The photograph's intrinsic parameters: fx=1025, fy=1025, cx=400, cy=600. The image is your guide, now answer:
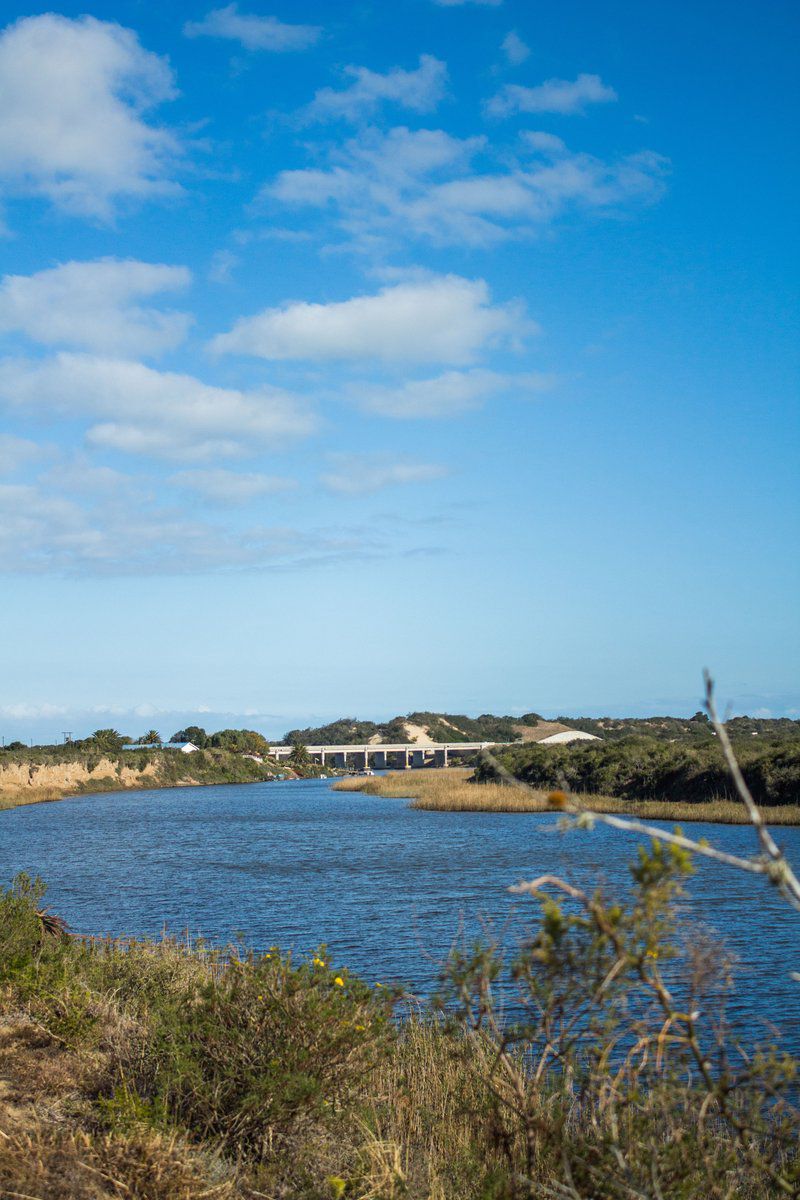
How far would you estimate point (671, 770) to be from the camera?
194 ft

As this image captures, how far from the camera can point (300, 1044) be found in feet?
23.9

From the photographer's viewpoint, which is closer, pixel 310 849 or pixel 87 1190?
pixel 87 1190

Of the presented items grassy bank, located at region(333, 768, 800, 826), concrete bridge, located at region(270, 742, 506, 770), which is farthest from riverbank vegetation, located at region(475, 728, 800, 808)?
concrete bridge, located at region(270, 742, 506, 770)

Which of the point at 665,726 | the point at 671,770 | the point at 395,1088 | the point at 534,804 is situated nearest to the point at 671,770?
the point at 671,770

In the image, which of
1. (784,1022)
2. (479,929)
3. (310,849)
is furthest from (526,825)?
(784,1022)

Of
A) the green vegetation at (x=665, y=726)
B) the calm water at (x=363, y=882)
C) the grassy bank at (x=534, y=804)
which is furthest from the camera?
the green vegetation at (x=665, y=726)

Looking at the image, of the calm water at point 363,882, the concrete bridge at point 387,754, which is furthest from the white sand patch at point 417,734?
the calm water at point 363,882

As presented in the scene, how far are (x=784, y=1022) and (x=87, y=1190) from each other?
11.1 meters

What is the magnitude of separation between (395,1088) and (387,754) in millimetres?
182470

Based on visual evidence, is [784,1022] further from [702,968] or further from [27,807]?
[27,807]

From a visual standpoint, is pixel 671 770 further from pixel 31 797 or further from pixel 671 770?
pixel 31 797

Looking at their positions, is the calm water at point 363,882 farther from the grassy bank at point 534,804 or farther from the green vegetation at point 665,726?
the green vegetation at point 665,726

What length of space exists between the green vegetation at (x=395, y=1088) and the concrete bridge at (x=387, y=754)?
161 meters

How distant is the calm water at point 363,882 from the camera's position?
18.5 metres
